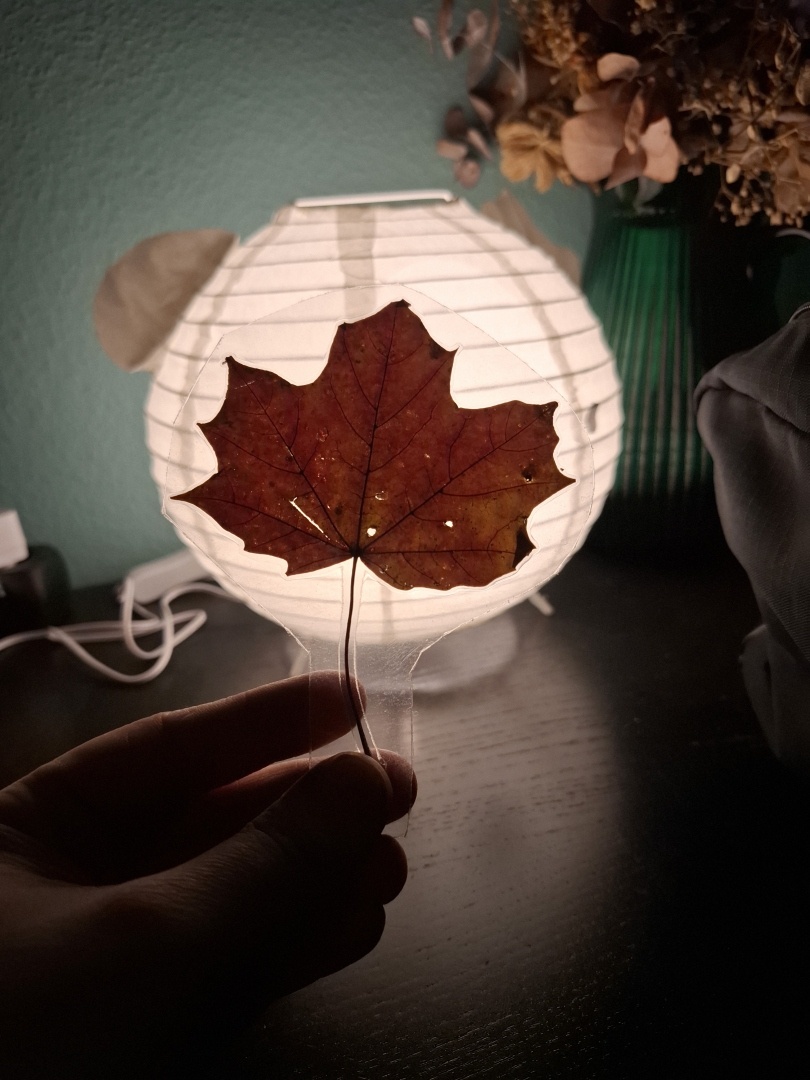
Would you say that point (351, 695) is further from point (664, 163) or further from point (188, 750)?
point (664, 163)

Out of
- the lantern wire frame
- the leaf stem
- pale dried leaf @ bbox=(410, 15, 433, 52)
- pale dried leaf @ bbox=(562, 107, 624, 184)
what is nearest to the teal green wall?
pale dried leaf @ bbox=(410, 15, 433, 52)

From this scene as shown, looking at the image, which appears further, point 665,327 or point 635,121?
point 665,327

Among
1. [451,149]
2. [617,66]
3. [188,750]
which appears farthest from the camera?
[451,149]

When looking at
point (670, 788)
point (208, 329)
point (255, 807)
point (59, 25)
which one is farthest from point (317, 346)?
point (59, 25)

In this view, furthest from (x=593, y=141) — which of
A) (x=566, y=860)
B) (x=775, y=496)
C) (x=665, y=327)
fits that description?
(x=566, y=860)

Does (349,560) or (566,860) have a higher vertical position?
(349,560)

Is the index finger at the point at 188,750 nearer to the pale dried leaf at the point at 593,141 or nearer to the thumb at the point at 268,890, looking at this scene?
the thumb at the point at 268,890
